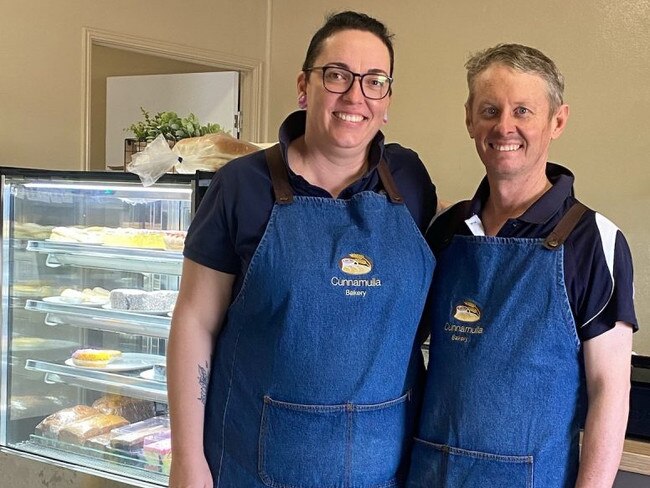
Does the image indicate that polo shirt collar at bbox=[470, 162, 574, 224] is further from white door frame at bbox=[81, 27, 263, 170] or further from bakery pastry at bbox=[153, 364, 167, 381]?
white door frame at bbox=[81, 27, 263, 170]

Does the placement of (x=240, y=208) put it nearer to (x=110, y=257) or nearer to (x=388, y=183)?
(x=388, y=183)

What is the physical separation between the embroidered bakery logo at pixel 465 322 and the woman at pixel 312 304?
97 mm

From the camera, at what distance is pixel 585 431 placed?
143 centimetres

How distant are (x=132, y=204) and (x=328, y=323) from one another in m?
1.69

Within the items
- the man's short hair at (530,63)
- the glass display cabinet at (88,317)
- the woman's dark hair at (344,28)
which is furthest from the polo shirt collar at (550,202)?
the glass display cabinet at (88,317)

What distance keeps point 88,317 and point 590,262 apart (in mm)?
2080

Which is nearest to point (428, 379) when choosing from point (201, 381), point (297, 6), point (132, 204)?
point (201, 381)

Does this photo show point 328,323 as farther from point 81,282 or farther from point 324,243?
point 81,282

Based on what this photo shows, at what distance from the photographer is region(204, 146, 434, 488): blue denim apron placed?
5.06 ft

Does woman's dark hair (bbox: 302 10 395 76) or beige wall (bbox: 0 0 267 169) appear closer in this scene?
woman's dark hair (bbox: 302 10 395 76)

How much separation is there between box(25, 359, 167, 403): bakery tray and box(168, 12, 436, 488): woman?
3.79ft

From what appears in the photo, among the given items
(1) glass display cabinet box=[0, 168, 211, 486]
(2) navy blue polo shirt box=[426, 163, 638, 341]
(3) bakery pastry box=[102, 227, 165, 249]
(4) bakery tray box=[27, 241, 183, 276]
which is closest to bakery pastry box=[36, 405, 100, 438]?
(1) glass display cabinet box=[0, 168, 211, 486]

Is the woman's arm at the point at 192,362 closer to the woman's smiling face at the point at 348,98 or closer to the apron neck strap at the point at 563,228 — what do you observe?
the woman's smiling face at the point at 348,98

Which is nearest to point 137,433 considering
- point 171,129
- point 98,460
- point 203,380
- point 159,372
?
point 98,460
